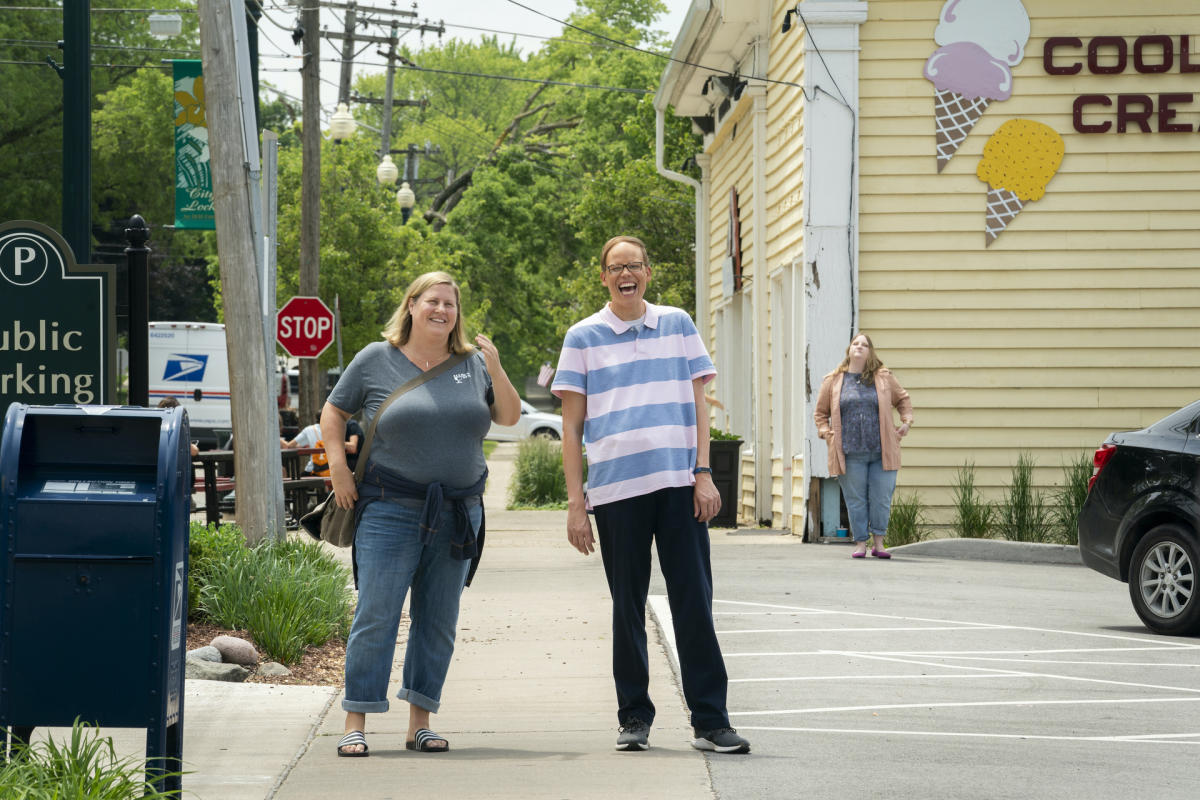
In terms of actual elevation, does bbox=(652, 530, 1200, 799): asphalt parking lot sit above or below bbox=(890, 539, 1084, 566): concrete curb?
below

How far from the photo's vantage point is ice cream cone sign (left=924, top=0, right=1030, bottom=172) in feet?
50.1

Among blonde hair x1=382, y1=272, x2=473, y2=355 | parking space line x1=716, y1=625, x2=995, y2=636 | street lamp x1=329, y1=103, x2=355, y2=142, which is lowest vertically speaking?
parking space line x1=716, y1=625, x2=995, y2=636

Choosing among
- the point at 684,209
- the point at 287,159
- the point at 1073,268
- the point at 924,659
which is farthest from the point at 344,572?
the point at 287,159

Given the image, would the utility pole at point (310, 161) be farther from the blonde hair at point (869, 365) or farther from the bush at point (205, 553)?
the bush at point (205, 553)

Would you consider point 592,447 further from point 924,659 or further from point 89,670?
point 924,659

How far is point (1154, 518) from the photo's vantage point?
33.1 feet

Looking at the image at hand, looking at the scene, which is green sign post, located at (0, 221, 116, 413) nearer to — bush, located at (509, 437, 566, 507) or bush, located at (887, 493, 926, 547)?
bush, located at (887, 493, 926, 547)

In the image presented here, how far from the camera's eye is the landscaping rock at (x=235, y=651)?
8391 mm

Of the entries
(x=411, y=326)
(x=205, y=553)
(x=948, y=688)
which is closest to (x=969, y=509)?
(x=948, y=688)

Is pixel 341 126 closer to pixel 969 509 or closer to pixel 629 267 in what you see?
pixel 969 509

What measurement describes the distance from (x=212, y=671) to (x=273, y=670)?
0.48 meters

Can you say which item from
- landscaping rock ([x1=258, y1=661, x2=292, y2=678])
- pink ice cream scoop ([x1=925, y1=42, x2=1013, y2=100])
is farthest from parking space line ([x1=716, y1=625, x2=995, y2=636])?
pink ice cream scoop ([x1=925, y1=42, x2=1013, y2=100])

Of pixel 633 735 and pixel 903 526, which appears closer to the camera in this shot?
pixel 633 735

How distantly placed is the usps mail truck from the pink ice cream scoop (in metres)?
20.2
